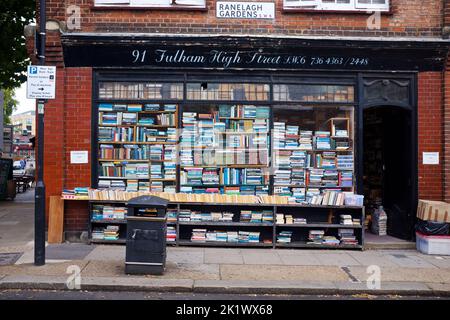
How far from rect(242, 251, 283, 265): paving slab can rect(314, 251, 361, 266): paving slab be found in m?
0.82

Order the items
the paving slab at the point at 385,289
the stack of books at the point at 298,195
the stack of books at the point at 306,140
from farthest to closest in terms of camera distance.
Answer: the stack of books at the point at 306,140 < the stack of books at the point at 298,195 < the paving slab at the point at 385,289

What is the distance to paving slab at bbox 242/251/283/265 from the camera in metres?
8.54

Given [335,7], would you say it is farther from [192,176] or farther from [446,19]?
[192,176]

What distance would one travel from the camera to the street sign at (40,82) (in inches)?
Result: 310

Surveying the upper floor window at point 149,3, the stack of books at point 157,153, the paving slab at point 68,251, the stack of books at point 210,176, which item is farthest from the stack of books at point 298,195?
the upper floor window at point 149,3

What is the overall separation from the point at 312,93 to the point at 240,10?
237 cm

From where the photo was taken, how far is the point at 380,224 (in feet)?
35.8

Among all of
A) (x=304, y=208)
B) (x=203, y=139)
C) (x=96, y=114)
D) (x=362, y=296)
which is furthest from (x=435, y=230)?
(x=96, y=114)

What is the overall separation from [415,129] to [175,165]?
5287 millimetres

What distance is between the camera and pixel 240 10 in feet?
33.0

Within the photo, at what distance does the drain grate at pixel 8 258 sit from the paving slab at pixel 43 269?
12.8 inches

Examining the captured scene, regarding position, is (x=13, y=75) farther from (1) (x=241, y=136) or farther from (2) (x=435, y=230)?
(2) (x=435, y=230)

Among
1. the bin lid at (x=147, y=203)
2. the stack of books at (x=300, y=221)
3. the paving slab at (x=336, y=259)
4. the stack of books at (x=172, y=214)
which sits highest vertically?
the bin lid at (x=147, y=203)

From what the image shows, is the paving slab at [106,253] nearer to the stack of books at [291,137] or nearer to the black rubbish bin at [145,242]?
the black rubbish bin at [145,242]
